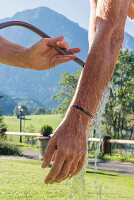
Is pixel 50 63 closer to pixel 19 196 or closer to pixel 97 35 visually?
pixel 97 35

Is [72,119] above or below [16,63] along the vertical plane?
below

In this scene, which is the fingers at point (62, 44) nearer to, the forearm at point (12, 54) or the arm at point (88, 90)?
the forearm at point (12, 54)

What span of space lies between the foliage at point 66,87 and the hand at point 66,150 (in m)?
54.7

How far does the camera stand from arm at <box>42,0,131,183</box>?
1.65m

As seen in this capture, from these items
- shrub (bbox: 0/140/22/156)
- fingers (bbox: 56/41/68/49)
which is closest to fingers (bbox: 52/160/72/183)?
fingers (bbox: 56/41/68/49)

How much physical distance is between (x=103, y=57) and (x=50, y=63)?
805mm

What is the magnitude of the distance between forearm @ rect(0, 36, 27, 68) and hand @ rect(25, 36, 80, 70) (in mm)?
38

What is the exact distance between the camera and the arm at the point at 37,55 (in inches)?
102

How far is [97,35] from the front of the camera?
1961mm

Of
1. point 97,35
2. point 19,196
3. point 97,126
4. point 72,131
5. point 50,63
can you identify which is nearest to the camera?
point 72,131

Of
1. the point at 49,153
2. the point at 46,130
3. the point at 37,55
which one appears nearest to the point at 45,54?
the point at 37,55

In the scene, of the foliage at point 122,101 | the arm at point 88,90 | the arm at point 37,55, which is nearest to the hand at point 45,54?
the arm at point 37,55

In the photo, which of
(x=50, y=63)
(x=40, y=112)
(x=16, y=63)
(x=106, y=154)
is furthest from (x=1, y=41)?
(x=40, y=112)

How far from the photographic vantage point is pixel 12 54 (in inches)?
110
